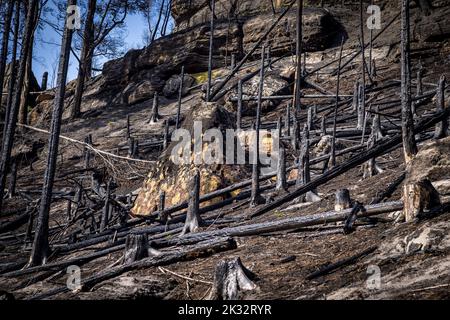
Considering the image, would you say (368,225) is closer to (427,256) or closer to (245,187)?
(427,256)

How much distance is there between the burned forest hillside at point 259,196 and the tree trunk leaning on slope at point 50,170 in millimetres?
23

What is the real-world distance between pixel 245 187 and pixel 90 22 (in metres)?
18.0

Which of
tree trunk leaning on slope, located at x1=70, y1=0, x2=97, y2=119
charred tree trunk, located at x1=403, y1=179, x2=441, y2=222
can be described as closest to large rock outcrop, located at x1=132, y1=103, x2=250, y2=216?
charred tree trunk, located at x1=403, y1=179, x2=441, y2=222

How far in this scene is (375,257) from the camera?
12.1 feet

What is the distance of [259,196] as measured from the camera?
8.00 m

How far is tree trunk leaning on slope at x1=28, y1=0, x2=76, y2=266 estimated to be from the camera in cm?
698

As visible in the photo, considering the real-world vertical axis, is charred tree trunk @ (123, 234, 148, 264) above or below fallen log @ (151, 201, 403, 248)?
below

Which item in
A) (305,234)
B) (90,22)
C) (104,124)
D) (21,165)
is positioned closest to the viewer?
(305,234)

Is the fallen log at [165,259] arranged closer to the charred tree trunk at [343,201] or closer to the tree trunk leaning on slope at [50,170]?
the charred tree trunk at [343,201]

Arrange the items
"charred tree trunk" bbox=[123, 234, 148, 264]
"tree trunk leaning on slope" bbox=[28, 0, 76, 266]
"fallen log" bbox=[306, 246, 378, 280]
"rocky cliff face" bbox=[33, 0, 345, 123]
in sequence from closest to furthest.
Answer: "fallen log" bbox=[306, 246, 378, 280] < "charred tree trunk" bbox=[123, 234, 148, 264] < "tree trunk leaning on slope" bbox=[28, 0, 76, 266] < "rocky cliff face" bbox=[33, 0, 345, 123]

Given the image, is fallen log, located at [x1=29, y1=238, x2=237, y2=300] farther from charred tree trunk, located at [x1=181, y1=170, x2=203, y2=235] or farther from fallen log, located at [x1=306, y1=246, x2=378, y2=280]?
fallen log, located at [x1=306, y1=246, x2=378, y2=280]

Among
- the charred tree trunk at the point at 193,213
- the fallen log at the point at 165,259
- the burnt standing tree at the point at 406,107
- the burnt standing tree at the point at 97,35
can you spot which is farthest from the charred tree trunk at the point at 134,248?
the burnt standing tree at the point at 97,35

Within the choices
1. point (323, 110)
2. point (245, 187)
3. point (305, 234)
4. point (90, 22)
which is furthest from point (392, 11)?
point (305, 234)

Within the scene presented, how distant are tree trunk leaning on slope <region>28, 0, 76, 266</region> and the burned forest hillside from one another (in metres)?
0.02
